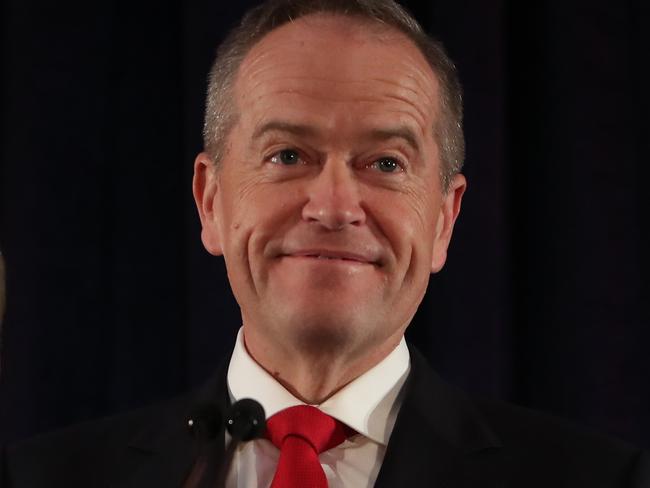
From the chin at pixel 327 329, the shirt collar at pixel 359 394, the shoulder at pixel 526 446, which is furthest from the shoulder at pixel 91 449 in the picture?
the shoulder at pixel 526 446

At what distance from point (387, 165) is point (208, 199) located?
0.33 m

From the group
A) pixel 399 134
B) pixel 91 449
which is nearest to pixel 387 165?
pixel 399 134

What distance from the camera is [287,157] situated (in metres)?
1.67

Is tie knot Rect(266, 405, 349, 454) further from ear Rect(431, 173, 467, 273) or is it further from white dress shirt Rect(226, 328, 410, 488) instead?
ear Rect(431, 173, 467, 273)

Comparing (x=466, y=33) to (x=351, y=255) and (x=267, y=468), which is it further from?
(x=267, y=468)

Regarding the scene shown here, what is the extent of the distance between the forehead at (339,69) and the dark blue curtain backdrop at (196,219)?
525mm

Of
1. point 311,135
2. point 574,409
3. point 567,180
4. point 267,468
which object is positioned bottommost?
point 574,409

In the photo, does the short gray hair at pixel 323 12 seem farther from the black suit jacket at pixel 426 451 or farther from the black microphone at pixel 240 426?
the black microphone at pixel 240 426

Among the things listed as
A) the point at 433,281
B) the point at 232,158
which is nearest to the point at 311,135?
the point at 232,158

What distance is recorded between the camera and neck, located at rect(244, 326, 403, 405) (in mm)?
1649

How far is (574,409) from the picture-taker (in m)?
2.18

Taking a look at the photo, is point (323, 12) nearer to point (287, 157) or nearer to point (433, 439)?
point (287, 157)

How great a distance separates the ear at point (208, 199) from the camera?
5.89 ft

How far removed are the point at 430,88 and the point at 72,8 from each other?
952 millimetres
